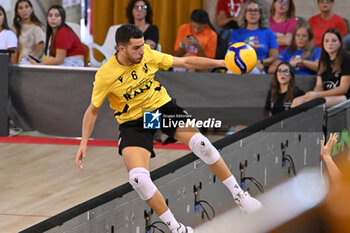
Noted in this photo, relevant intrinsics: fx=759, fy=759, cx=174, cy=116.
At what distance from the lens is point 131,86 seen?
22.6 ft

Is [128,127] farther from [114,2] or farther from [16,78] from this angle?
[114,2]

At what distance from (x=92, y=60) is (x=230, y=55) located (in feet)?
20.3

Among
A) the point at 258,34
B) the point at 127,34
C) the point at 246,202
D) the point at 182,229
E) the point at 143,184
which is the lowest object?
the point at 182,229

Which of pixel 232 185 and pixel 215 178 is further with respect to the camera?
pixel 215 178

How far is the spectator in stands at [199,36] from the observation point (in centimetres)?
1162

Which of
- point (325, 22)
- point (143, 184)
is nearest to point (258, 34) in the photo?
point (325, 22)

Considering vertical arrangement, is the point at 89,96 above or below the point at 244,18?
below

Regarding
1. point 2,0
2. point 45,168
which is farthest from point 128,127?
point 2,0

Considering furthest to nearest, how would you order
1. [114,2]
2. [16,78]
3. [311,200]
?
[114,2], [16,78], [311,200]

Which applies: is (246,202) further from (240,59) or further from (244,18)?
(244,18)

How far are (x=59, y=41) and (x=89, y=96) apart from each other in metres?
1.16

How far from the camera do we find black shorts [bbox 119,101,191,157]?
6902mm

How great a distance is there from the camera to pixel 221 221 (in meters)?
7.68

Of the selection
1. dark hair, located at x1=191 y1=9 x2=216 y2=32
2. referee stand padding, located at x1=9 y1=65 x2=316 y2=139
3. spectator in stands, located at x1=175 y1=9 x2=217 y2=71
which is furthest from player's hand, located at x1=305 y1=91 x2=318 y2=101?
dark hair, located at x1=191 y1=9 x2=216 y2=32
